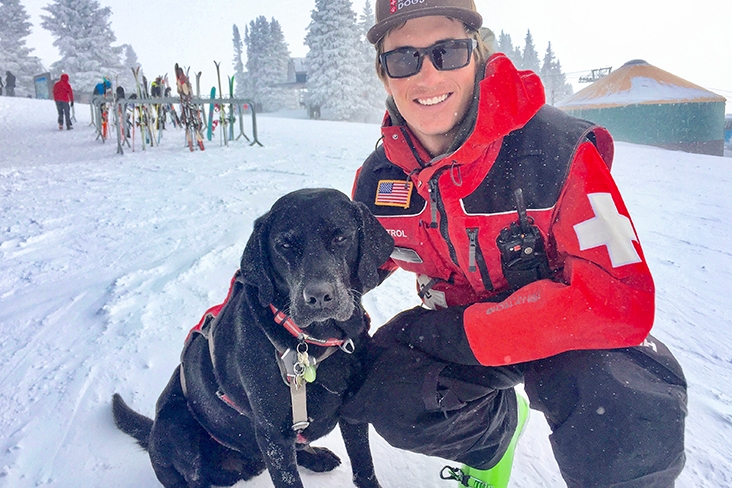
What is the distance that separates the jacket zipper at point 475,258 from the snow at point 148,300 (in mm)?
751

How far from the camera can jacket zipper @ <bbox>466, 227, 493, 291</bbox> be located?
1574mm

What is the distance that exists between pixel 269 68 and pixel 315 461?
46334 millimetres

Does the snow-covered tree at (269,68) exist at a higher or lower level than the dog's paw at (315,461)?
higher

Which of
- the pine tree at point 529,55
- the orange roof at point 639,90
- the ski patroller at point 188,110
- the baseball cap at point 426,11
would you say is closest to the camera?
the baseball cap at point 426,11

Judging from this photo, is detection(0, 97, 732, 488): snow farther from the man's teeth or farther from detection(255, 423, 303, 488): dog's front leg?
the man's teeth

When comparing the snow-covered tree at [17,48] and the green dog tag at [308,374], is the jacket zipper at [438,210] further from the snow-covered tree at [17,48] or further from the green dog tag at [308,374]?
the snow-covered tree at [17,48]

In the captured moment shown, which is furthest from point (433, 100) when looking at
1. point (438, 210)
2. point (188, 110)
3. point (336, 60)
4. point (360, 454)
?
point (336, 60)

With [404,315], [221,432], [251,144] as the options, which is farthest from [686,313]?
[251,144]

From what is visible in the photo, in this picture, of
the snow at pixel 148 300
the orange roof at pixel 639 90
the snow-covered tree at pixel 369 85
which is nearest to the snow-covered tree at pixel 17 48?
the snow-covered tree at pixel 369 85

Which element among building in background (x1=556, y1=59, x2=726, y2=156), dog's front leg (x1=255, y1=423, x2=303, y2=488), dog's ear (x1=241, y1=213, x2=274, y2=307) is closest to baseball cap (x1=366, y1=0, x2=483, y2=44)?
dog's ear (x1=241, y1=213, x2=274, y2=307)

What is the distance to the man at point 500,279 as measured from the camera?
131cm

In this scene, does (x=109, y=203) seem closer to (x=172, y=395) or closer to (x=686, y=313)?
(x=172, y=395)

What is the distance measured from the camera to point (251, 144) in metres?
11.0

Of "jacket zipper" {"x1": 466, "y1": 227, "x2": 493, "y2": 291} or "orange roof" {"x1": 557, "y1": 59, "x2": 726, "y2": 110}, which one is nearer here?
"jacket zipper" {"x1": 466, "y1": 227, "x2": 493, "y2": 291}
